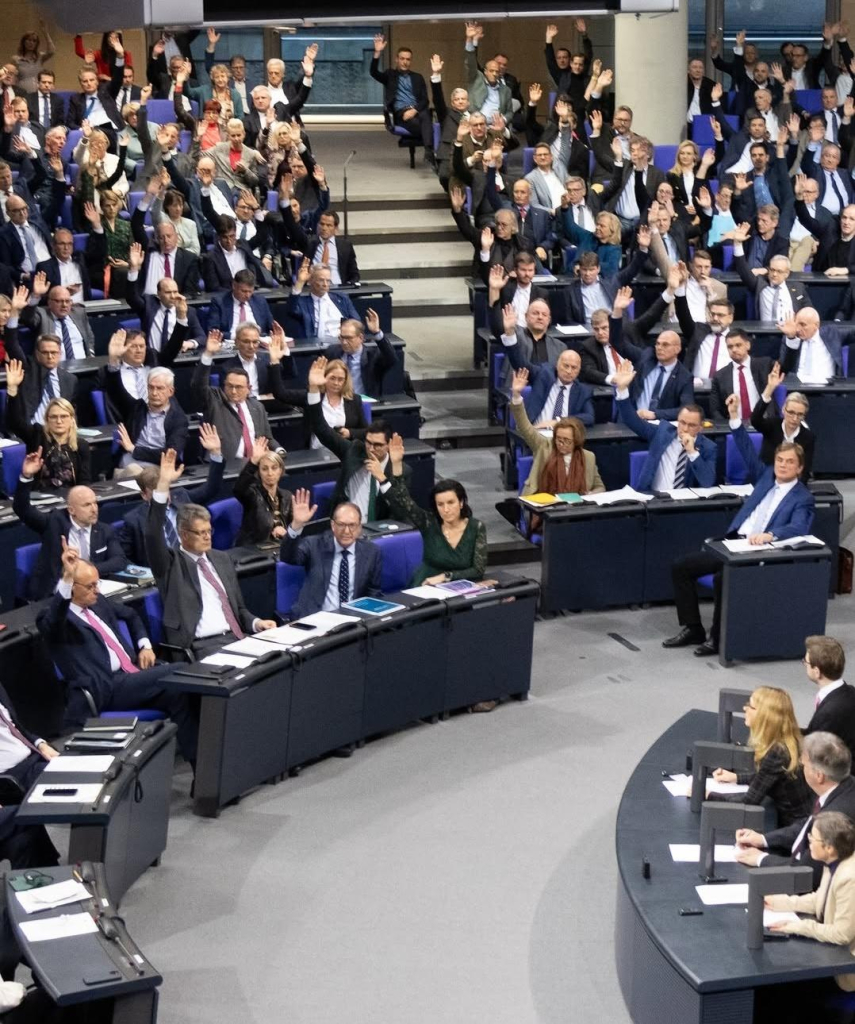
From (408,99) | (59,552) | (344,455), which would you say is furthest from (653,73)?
(59,552)

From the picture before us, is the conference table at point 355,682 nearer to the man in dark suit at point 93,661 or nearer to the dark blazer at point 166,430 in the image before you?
the man in dark suit at point 93,661

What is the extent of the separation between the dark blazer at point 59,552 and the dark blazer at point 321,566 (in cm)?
87

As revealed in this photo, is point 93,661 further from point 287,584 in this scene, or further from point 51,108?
point 51,108

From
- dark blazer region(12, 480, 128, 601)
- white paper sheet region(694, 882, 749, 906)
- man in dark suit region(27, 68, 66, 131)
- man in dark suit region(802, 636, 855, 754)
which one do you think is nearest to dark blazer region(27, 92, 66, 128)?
man in dark suit region(27, 68, 66, 131)

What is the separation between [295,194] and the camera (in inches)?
573

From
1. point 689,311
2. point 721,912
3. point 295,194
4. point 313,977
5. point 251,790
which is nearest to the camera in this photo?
point 721,912

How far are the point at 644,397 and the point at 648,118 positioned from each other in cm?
587

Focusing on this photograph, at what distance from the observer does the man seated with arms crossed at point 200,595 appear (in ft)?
27.7

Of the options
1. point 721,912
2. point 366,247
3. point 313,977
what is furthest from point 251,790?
point 366,247

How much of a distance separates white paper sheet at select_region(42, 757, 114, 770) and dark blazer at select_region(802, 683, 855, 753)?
8.92 ft

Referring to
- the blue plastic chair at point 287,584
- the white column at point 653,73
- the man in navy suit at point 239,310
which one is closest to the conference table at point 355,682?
the blue plastic chair at point 287,584

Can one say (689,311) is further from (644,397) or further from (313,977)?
(313,977)

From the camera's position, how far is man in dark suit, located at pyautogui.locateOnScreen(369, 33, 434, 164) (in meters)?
17.1

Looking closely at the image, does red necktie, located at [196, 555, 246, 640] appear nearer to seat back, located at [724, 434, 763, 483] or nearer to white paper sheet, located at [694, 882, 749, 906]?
white paper sheet, located at [694, 882, 749, 906]
